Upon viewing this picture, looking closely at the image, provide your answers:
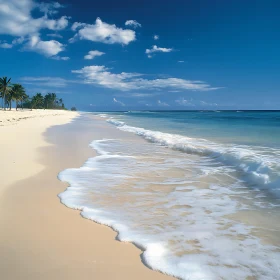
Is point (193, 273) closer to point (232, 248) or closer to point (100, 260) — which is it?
point (232, 248)

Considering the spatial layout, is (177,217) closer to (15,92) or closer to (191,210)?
(191,210)

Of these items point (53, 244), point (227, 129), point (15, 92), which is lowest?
point (53, 244)

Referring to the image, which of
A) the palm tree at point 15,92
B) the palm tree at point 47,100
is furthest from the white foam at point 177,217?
the palm tree at point 47,100

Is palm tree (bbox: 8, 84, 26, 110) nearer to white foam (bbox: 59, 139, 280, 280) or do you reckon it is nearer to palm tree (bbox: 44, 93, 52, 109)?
palm tree (bbox: 44, 93, 52, 109)

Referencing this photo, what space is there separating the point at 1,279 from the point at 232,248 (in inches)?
109

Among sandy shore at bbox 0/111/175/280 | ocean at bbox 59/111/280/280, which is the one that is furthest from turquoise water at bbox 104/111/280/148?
sandy shore at bbox 0/111/175/280

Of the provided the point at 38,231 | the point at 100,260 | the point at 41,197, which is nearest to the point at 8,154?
the point at 41,197

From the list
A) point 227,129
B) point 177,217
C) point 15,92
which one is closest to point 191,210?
point 177,217

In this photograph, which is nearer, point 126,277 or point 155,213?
point 126,277

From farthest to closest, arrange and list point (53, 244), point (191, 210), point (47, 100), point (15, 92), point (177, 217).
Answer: point (47, 100) < point (15, 92) < point (191, 210) < point (177, 217) < point (53, 244)

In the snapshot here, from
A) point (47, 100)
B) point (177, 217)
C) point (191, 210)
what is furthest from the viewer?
point (47, 100)

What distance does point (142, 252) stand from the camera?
3.07 m

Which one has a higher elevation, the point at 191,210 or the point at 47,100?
the point at 47,100

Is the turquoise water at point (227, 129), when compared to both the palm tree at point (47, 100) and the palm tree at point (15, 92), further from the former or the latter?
the palm tree at point (47, 100)
